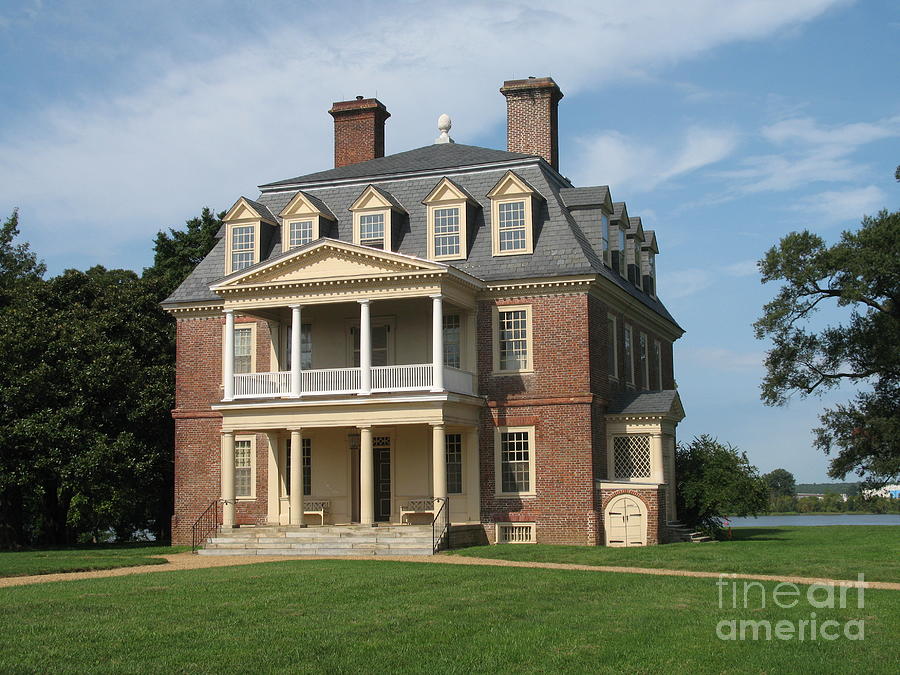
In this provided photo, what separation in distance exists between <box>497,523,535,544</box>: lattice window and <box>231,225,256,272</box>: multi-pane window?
10.5 meters

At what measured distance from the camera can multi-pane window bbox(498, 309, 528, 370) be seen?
2969 cm

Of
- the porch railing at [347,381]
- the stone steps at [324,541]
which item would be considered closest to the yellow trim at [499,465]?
the porch railing at [347,381]

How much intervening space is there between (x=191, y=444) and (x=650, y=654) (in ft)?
73.2

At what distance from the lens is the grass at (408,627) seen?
1171cm

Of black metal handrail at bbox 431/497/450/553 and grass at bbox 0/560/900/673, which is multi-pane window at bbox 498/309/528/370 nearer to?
black metal handrail at bbox 431/497/450/553

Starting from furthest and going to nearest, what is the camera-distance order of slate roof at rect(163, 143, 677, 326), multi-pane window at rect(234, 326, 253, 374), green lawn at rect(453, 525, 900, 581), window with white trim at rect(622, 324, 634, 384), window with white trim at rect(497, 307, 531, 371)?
window with white trim at rect(622, 324, 634, 384), multi-pane window at rect(234, 326, 253, 374), slate roof at rect(163, 143, 677, 326), window with white trim at rect(497, 307, 531, 371), green lawn at rect(453, 525, 900, 581)

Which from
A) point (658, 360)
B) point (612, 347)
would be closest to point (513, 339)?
point (612, 347)

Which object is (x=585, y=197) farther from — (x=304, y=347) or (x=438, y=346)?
(x=304, y=347)

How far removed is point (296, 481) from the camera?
28516 millimetres

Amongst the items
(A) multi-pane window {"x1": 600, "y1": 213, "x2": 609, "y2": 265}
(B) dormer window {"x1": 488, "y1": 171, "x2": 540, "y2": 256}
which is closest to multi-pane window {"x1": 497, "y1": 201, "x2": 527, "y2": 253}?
(B) dormer window {"x1": 488, "y1": 171, "x2": 540, "y2": 256}

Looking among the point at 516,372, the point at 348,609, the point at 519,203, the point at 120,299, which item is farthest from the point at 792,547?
the point at 120,299

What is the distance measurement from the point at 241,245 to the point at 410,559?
1226 centimetres

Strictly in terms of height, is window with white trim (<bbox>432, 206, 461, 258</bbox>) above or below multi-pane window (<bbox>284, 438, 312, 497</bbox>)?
above

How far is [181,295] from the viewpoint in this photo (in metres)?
32.6
